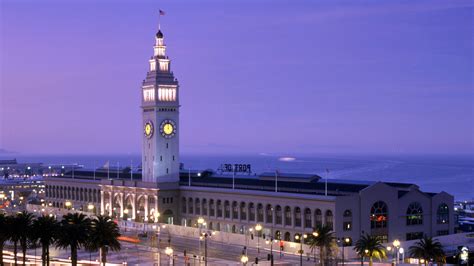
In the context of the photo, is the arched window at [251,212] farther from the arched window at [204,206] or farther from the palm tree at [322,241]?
the palm tree at [322,241]

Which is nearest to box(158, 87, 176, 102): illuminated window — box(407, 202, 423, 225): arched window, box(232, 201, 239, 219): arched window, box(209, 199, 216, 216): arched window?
box(209, 199, 216, 216): arched window

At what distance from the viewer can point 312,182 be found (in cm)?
11250

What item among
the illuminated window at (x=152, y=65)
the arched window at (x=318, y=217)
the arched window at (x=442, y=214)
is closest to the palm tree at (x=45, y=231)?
the arched window at (x=318, y=217)

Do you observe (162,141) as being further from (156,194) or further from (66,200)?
(66,200)

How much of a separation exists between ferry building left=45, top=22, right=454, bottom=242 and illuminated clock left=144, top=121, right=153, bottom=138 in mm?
157

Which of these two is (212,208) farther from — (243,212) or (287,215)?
(287,215)

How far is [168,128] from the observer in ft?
421

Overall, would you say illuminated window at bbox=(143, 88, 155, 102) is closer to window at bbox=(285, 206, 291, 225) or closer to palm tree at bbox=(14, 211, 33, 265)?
window at bbox=(285, 206, 291, 225)

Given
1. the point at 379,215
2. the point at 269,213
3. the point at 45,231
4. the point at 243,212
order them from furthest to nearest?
the point at 243,212 < the point at 269,213 < the point at 379,215 < the point at 45,231

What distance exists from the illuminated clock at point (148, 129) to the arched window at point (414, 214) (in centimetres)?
4385

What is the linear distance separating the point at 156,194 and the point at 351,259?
46380 mm

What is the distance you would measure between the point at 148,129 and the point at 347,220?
42.7 meters

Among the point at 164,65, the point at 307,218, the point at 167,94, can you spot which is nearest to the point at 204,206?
the point at 167,94

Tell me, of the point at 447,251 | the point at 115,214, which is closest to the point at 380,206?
the point at 447,251
